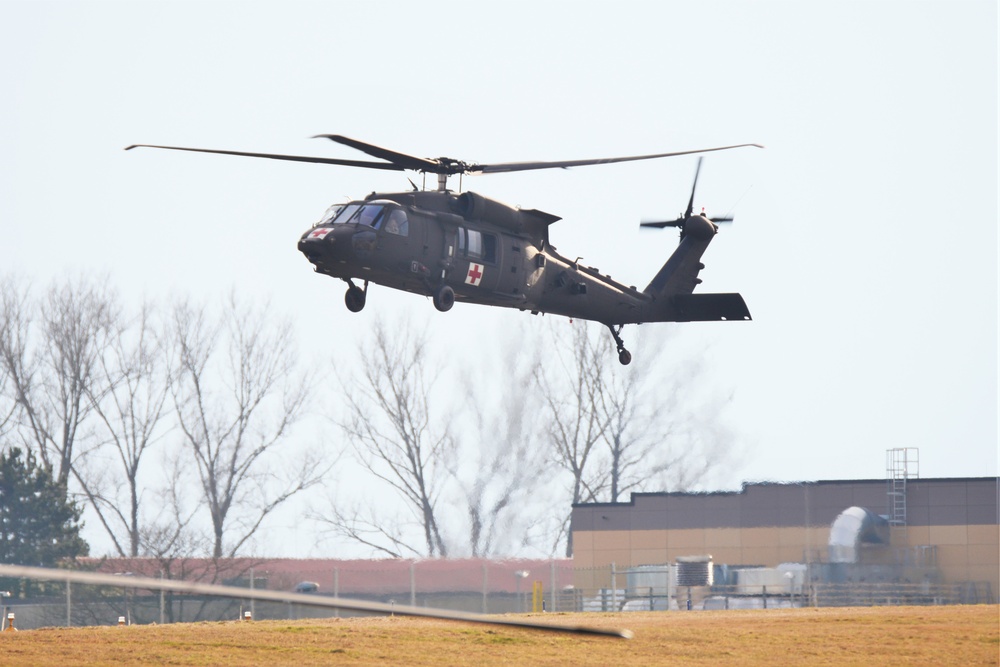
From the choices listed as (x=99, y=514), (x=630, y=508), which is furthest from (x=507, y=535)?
(x=99, y=514)

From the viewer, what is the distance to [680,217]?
107 feet

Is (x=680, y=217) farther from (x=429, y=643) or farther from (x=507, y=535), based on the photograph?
(x=507, y=535)

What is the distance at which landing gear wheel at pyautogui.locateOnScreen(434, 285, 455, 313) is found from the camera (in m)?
24.1

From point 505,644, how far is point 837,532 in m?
28.4

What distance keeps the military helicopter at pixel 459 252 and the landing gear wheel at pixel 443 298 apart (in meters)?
0.02

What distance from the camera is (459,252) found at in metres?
24.7

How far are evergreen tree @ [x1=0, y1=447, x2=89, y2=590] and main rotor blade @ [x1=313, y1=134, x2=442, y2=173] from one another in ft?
149

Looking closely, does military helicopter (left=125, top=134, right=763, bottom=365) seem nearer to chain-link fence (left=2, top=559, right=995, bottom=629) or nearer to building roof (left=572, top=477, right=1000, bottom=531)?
chain-link fence (left=2, top=559, right=995, bottom=629)

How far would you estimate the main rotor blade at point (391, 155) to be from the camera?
22.2 meters

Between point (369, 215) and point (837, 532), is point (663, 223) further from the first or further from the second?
point (837, 532)

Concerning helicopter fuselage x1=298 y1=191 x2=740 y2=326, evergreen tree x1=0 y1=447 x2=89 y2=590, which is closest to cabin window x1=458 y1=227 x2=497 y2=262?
helicopter fuselage x1=298 y1=191 x2=740 y2=326

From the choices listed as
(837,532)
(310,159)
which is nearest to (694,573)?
(837,532)

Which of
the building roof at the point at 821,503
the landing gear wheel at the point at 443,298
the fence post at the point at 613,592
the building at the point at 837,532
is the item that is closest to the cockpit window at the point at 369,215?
the landing gear wheel at the point at 443,298

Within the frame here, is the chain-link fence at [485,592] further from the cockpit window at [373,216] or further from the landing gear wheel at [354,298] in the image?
the cockpit window at [373,216]
